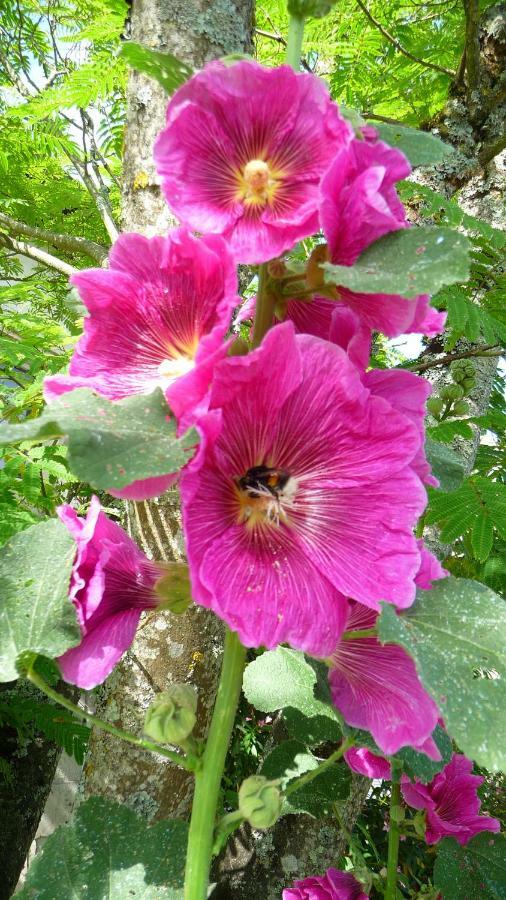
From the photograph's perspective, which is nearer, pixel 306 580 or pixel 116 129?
pixel 306 580

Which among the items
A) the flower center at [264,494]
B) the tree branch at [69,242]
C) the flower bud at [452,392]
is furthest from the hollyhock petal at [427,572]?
the tree branch at [69,242]

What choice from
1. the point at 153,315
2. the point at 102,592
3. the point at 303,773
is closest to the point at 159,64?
the point at 153,315

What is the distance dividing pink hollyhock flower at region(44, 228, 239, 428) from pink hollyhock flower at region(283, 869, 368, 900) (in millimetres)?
915

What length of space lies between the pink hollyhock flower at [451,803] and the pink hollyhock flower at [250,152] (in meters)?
0.99

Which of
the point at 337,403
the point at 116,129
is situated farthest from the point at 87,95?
the point at 337,403

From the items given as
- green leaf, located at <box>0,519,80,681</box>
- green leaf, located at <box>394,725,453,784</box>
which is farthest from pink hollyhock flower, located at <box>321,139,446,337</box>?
green leaf, located at <box>394,725,453,784</box>

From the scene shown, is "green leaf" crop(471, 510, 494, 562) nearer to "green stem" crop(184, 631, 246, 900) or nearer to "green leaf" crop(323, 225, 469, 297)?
"green stem" crop(184, 631, 246, 900)

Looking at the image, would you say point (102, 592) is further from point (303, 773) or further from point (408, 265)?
point (303, 773)

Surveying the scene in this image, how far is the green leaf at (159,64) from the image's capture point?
0.59 metres

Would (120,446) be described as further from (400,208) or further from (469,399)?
(469,399)

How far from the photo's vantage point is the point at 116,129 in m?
2.65

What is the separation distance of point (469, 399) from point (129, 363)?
1.52 meters

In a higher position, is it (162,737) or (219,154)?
(219,154)

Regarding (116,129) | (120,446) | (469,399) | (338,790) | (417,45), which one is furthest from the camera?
(417,45)
